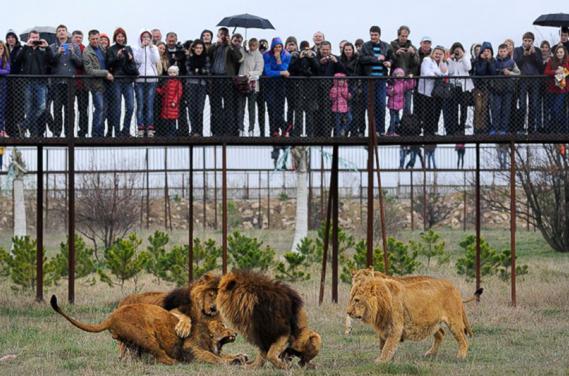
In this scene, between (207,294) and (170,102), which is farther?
(170,102)

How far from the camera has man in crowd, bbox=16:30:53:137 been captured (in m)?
19.6

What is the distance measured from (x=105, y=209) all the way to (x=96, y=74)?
17379 mm

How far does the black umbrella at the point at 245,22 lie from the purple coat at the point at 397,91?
9.11 feet

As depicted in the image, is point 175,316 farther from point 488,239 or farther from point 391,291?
point 488,239

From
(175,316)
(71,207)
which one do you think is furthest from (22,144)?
(175,316)

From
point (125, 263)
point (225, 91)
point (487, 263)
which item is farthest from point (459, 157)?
point (225, 91)

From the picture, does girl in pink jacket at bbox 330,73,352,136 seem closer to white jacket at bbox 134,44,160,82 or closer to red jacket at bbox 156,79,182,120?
red jacket at bbox 156,79,182,120

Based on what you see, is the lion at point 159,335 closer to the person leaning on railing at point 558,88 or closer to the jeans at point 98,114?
the jeans at point 98,114

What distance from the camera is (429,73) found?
67.6 feet

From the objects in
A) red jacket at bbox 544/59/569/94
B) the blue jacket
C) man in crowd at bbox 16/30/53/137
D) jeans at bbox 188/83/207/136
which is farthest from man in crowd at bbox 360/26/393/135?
man in crowd at bbox 16/30/53/137

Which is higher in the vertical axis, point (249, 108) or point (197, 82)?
point (197, 82)

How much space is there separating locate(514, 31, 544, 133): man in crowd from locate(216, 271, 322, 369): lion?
8.27m

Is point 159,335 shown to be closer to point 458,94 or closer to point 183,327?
point 183,327

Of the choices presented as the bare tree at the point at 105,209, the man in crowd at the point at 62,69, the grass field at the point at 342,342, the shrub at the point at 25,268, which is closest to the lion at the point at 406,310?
the grass field at the point at 342,342
